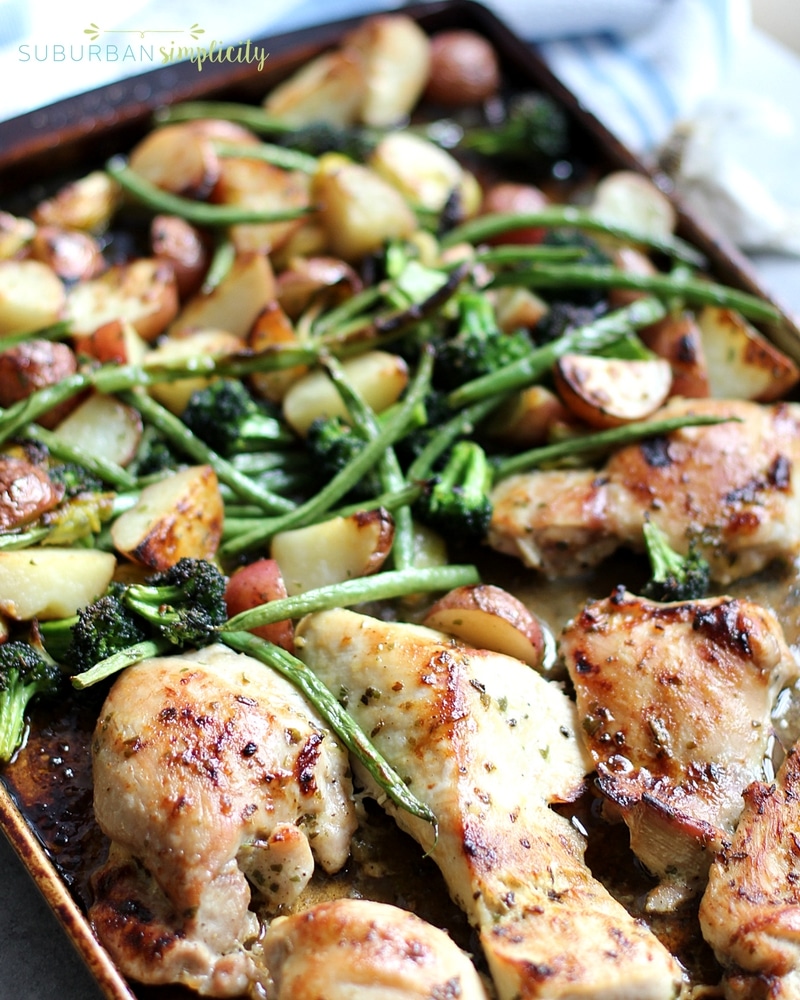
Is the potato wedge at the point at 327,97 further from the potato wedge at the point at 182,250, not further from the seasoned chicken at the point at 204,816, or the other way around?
the seasoned chicken at the point at 204,816

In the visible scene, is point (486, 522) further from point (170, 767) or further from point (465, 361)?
point (170, 767)

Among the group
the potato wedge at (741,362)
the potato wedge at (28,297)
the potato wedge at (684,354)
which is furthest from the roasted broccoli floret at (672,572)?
the potato wedge at (28,297)

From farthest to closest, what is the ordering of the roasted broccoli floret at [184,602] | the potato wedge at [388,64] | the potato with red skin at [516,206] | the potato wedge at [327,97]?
the potato wedge at [388,64] → the potato wedge at [327,97] → the potato with red skin at [516,206] → the roasted broccoli floret at [184,602]

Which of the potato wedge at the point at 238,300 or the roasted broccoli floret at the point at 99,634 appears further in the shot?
the potato wedge at the point at 238,300

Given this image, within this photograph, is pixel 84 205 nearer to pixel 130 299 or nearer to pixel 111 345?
pixel 130 299

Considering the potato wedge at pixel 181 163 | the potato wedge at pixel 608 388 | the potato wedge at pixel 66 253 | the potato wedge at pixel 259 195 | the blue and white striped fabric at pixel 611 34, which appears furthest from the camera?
the blue and white striped fabric at pixel 611 34

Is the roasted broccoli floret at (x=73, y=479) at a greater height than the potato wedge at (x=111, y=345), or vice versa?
the potato wedge at (x=111, y=345)
